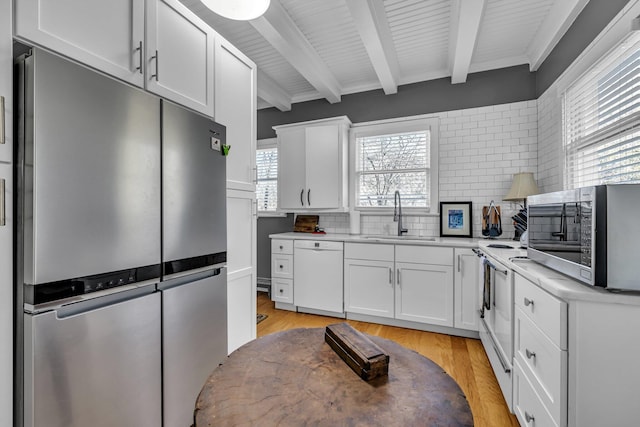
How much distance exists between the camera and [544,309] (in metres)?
1.27

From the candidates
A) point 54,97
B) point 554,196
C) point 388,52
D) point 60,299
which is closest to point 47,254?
point 60,299

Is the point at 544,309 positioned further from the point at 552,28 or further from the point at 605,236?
the point at 552,28

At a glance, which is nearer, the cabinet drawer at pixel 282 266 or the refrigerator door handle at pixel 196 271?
the refrigerator door handle at pixel 196 271

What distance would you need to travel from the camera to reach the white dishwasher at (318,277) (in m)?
3.33

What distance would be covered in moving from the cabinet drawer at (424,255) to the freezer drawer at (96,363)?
2.34 m

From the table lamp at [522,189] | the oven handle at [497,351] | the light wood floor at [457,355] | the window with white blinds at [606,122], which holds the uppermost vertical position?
the window with white blinds at [606,122]

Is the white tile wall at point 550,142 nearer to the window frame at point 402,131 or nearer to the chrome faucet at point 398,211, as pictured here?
the window frame at point 402,131

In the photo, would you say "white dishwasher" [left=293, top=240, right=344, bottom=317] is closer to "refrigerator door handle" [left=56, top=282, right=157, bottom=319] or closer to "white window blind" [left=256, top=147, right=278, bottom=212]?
"white window blind" [left=256, top=147, right=278, bottom=212]

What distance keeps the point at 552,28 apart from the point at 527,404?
9.74ft

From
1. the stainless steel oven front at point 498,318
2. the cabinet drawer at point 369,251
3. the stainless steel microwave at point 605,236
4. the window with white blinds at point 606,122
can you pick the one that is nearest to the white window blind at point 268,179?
the cabinet drawer at point 369,251

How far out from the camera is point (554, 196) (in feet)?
4.79

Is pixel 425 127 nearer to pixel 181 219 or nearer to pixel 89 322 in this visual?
pixel 181 219

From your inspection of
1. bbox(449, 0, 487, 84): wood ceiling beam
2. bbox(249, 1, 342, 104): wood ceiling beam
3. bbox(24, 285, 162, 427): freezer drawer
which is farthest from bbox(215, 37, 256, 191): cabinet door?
bbox(449, 0, 487, 84): wood ceiling beam

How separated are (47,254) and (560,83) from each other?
11.9 ft
